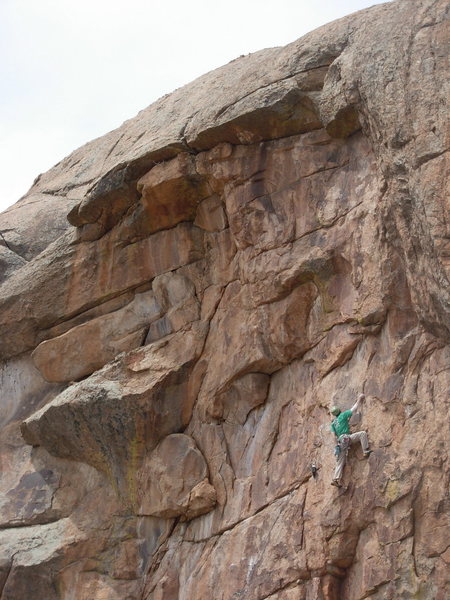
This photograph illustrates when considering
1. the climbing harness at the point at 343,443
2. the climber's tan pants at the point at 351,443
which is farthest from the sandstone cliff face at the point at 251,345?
the climbing harness at the point at 343,443

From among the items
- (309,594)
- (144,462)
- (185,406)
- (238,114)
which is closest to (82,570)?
(144,462)

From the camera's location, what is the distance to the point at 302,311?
1027 inches

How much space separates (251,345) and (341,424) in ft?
15.1

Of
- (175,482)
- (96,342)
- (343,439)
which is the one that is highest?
(96,342)

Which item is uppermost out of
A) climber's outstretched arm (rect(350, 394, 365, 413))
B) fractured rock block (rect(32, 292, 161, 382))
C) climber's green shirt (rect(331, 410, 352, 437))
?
fractured rock block (rect(32, 292, 161, 382))

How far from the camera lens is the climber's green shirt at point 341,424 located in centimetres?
2288

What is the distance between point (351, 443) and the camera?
2280cm

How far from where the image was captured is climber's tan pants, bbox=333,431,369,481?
2252 cm

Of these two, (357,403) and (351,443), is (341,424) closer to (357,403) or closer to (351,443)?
(351,443)

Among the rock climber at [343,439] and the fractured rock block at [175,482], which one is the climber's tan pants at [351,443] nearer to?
the rock climber at [343,439]

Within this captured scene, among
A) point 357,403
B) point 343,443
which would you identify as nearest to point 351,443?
point 343,443

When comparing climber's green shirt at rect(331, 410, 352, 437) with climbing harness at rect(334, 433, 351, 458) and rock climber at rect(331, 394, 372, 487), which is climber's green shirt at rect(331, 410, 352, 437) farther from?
climbing harness at rect(334, 433, 351, 458)

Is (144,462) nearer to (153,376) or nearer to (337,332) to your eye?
(153,376)

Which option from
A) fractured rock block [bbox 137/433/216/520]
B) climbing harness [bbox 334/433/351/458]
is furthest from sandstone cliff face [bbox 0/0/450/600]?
climbing harness [bbox 334/433/351/458]
